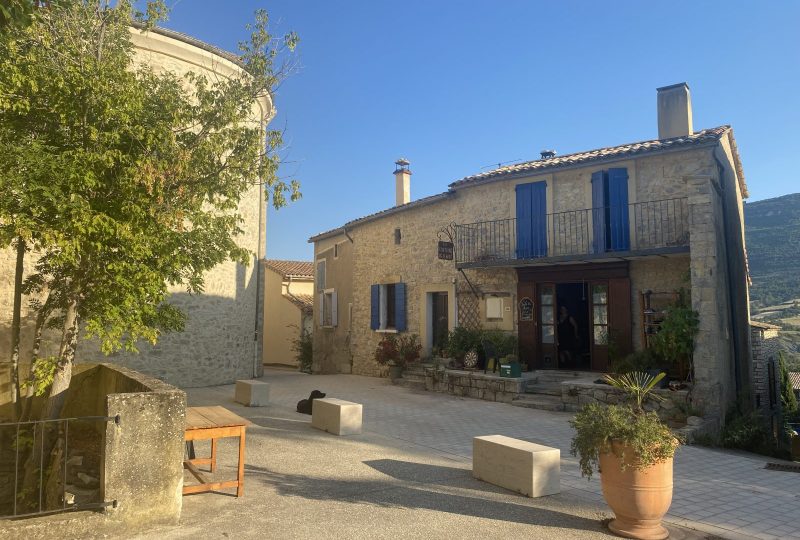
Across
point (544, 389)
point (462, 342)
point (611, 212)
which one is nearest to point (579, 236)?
point (611, 212)

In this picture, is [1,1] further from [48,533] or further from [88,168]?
[48,533]

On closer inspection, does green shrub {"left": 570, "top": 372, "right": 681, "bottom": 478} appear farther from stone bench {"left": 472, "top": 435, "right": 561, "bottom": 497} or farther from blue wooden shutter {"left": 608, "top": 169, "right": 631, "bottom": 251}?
blue wooden shutter {"left": 608, "top": 169, "right": 631, "bottom": 251}

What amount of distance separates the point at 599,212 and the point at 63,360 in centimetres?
1025

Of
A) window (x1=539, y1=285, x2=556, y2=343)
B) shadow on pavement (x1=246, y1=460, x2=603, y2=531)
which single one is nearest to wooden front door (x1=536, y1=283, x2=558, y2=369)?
window (x1=539, y1=285, x2=556, y2=343)

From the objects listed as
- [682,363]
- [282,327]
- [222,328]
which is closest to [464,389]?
[682,363]

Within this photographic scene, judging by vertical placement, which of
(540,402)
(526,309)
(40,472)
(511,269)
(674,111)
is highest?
(674,111)

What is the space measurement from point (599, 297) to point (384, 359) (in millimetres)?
5982

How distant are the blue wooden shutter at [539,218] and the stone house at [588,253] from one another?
3 cm

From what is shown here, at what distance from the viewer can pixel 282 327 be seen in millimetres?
23812

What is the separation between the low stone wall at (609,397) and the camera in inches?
364

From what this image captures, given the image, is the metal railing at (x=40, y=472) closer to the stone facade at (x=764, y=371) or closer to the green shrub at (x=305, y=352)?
the green shrub at (x=305, y=352)

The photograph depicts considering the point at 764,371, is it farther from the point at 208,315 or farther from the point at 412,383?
the point at 208,315

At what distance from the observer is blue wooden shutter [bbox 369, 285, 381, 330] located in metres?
16.7

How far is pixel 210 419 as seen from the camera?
528 cm
